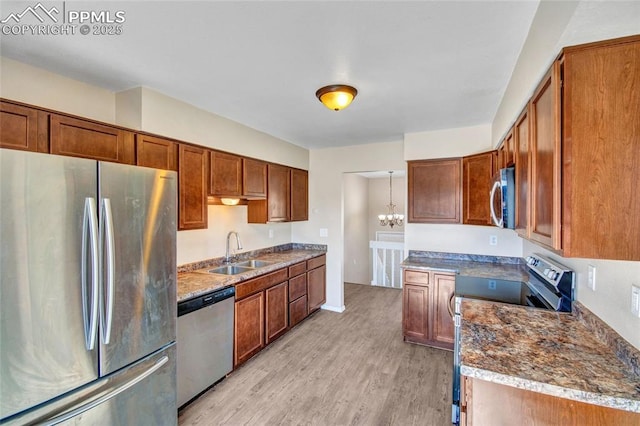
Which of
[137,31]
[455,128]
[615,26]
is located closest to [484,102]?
[455,128]

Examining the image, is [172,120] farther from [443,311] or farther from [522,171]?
[443,311]

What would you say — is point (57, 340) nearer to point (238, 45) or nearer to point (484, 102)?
point (238, 45)

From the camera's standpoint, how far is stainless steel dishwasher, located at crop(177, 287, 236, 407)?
2301mm

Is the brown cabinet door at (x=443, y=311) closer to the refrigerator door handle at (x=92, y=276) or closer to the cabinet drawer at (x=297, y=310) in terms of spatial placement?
the cabinet drawer at (x=297, y=310)

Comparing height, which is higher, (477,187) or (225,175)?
(225,175)

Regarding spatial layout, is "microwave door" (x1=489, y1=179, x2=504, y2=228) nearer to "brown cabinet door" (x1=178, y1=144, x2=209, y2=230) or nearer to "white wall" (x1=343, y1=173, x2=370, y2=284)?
"brown cabinet door" (x1=178, y1=144, x2=209, y2=230)

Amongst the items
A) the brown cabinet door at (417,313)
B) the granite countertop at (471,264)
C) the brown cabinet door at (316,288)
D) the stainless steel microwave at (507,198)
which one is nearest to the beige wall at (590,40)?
the stainless steel microwave at (507,198)

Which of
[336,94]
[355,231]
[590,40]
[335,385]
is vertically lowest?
[335,385]

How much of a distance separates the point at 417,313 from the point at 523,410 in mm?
2231

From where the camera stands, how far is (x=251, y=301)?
3.05m

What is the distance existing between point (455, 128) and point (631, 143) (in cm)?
284

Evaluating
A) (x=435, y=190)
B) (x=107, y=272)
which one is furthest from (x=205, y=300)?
(x=435, y=190)

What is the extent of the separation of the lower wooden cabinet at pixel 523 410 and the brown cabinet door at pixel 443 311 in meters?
1.96

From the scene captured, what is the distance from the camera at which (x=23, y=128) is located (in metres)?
1.76
